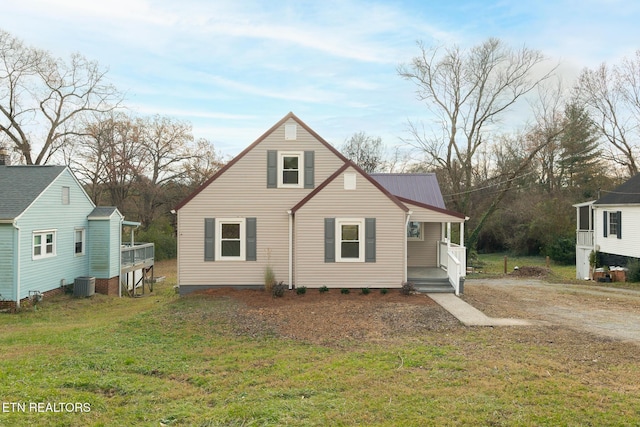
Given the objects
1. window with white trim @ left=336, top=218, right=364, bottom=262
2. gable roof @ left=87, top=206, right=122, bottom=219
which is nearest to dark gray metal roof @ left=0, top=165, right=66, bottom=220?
gable roof @ left=87, top=206, right=122, bottom=219

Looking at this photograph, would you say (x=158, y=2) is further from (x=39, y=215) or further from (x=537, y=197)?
(x=537, y=197)

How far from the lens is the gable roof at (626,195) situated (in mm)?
21891

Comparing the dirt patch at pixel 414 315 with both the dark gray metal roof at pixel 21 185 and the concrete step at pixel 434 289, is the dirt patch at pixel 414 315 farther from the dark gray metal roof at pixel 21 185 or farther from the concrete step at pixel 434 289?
the dark gray metal roof at pixel 21 185

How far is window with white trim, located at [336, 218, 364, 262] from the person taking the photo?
14.2 meters

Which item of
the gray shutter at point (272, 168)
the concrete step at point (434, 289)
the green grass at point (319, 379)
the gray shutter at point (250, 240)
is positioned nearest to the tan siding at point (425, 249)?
the concrete step at point (434, 289)

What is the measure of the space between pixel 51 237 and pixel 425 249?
48.0 ft

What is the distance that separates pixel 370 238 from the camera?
14141mm

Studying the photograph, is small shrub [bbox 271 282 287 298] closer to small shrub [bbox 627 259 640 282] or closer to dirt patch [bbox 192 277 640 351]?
dirt patch [bbox 192 277 640 351]

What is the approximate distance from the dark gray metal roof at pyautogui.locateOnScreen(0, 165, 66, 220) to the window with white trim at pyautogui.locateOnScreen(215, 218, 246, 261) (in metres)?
6.94

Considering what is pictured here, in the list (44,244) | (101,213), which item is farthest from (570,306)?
(101,213)

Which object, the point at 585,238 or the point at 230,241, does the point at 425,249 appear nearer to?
the point at 230,241

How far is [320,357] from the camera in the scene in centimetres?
764

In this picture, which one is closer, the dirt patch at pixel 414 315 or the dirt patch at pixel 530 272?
the dirt patch at pixel 414 315

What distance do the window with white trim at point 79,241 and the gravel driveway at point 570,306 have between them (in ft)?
53.2
